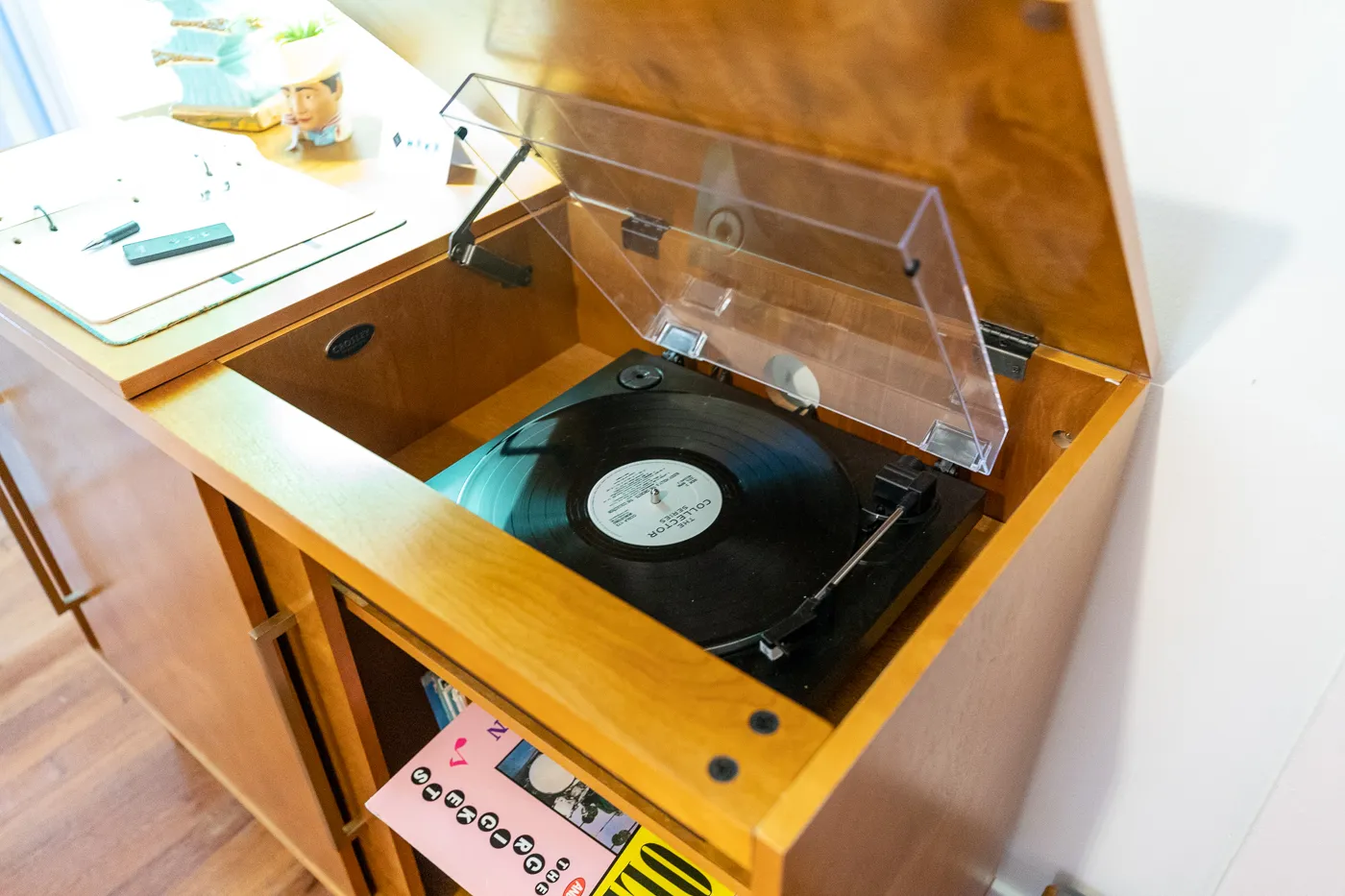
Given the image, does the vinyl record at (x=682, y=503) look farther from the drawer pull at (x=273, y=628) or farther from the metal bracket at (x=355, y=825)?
the metal bracket at (x=355, y=825)

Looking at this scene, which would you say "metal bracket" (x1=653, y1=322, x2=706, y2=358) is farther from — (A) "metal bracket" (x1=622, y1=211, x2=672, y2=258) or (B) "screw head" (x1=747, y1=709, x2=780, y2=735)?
(B) "screw head" (x1=747, y1=709, x2=780, y2=735)

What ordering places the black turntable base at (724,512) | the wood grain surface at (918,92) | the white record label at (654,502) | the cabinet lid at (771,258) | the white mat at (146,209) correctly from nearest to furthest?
the wood grain surface at (918,92)
the cabinet lid at (771,258)
the black turntable base at (724,512)
the white record label at (654,502)
the white mat at (146,209)

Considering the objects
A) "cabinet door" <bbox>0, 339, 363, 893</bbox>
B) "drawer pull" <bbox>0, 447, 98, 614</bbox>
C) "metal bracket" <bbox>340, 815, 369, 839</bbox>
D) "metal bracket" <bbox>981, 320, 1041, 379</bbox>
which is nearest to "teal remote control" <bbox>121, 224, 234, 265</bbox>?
"cabinet door" <bbox>0, 339, 363, 893</bbox>

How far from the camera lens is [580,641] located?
61 centimetres

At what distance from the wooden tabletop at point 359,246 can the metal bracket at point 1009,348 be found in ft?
1.64

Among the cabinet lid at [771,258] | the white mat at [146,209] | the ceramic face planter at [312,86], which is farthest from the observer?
the ceramic face planter at [312,86]

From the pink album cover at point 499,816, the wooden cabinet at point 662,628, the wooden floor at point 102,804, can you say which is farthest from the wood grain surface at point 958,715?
the wooden floor at point 102,804

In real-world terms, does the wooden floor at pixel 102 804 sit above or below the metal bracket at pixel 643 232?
below

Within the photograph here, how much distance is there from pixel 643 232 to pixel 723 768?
56 centimetres

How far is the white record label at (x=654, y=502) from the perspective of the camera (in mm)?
854

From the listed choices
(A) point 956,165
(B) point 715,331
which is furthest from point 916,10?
(B) point 715,331

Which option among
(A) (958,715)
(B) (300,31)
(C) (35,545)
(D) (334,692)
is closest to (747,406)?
(A) (958,715)

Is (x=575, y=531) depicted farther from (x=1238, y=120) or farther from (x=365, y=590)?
(x=1238, y=120)

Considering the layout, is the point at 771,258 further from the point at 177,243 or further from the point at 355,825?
the point at 355,825
